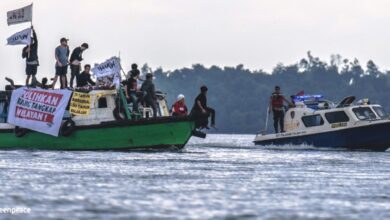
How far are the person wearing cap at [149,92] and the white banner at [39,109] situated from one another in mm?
2636

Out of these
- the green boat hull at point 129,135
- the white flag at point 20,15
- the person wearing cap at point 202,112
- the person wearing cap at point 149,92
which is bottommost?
the green boat hull at point 129,135

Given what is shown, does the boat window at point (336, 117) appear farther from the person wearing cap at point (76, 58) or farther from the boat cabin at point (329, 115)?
the person wearing cap at point (76, 58)

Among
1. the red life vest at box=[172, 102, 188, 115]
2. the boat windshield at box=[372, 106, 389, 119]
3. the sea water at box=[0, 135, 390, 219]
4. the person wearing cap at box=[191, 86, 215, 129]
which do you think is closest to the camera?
the sea water at box=[0, 135, 390, 219]

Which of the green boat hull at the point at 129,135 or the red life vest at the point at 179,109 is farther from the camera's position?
the red life vest at the point at 179,109

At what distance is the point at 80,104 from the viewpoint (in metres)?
40.7

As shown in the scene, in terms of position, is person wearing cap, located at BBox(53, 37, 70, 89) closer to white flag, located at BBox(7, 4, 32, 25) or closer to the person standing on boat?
the person standing on boat

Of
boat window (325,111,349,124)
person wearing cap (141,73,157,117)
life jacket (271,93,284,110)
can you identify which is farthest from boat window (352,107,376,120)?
person wearing cap (141,73,157,117)

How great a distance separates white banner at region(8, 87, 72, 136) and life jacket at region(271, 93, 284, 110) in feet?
42.1

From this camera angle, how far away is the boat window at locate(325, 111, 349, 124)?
162 ft

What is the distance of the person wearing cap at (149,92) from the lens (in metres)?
41.2

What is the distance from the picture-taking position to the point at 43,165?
31.8 metres

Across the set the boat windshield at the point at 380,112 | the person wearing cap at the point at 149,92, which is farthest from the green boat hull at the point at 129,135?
the boat windshield at the point at 380,112

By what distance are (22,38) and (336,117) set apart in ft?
48.9

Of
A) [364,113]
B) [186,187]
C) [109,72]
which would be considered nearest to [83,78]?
[109,72]
